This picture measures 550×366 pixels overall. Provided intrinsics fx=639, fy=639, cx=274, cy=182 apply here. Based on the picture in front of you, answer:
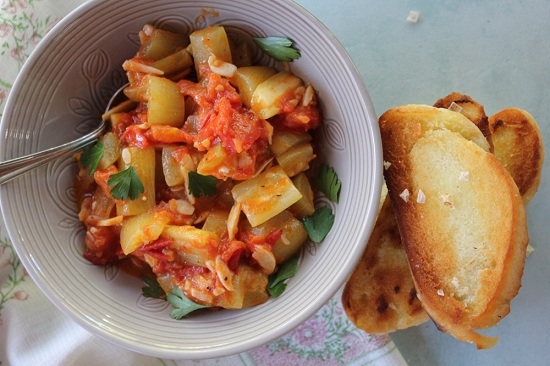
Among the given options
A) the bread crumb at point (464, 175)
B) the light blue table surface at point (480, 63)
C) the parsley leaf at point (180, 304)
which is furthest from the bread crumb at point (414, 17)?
the parsley leaf at point (180, 304)

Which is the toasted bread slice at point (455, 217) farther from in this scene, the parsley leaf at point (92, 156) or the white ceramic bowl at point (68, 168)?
the parsley leaf at point (92, 156)

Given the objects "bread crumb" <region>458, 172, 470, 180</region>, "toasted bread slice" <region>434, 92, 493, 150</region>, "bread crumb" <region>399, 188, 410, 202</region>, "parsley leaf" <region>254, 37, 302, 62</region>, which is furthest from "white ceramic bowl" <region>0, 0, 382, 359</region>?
"toasted bread slice" <region>434, 92, 493, 150</region>

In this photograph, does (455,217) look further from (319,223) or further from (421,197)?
(319,223)

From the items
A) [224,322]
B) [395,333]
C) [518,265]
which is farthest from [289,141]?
[395,333]

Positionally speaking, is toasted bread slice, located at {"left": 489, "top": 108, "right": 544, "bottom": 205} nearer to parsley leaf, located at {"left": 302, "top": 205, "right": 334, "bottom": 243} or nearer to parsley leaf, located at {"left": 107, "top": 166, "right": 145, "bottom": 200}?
parsley leaf, located at {"left": 302, "top": 205, "right": 334, "bottom": 243}

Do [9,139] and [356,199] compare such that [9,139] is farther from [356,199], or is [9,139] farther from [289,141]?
[356,199]
